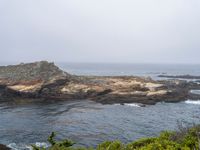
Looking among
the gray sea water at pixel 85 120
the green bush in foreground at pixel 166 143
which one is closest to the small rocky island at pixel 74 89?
the gray sea water at pixel 85 120

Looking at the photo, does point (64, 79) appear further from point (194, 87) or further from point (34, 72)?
point (194, 87)

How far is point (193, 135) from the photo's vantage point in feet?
63.5

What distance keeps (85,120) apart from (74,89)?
76.3 feet

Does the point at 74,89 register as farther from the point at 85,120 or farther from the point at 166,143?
the point at 166,143

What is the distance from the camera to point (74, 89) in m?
73.2

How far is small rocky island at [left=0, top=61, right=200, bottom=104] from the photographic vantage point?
69.2m

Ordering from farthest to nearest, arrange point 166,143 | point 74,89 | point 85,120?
point 74,89 → point 85,120 → point 166,143

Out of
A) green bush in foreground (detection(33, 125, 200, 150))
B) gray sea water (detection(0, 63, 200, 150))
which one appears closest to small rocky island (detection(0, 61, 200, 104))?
gray sea water (detection(0, 63, 200, 150))

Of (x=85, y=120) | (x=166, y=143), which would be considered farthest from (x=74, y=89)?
(x=166, y=143)

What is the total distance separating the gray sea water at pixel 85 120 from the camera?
133 ft

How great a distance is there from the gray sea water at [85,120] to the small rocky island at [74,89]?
3316 mm

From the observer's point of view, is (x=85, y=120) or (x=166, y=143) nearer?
(x=166, y=143)

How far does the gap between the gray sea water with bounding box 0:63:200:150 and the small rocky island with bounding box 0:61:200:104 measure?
10.9 ft

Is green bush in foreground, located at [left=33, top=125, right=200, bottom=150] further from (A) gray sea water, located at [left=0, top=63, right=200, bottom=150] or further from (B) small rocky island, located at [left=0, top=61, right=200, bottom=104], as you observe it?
(B) small rocky island, located at [left=0, top=61, right=200, bottom=104]
